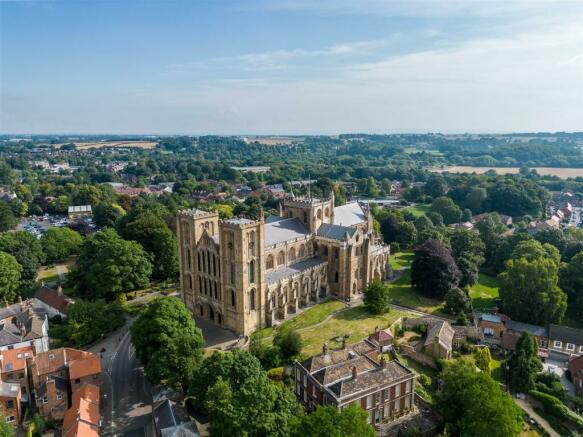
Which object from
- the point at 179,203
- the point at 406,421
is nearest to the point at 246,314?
the point at 406,421

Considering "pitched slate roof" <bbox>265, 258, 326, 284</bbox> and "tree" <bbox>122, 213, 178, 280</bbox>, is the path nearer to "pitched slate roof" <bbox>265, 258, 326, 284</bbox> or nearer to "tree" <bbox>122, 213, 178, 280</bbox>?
"pitched slate roof" <bbox>265, 258, 326, 284</bbox>

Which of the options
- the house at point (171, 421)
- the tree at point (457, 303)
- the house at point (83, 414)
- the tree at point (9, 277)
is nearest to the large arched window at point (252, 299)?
the house at point (171, 421)

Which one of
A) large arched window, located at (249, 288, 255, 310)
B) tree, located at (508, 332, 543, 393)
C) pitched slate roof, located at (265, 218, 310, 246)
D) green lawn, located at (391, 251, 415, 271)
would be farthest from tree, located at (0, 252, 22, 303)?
tree, located at (508, 332, 543, 393)

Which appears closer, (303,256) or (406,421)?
(406,421)

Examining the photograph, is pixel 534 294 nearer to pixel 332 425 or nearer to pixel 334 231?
pixel 334 231

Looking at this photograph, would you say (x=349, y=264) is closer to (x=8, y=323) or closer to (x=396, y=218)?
(x=396, y=218)

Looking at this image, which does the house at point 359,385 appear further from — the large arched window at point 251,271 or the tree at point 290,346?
the large arched window at point 251,271
